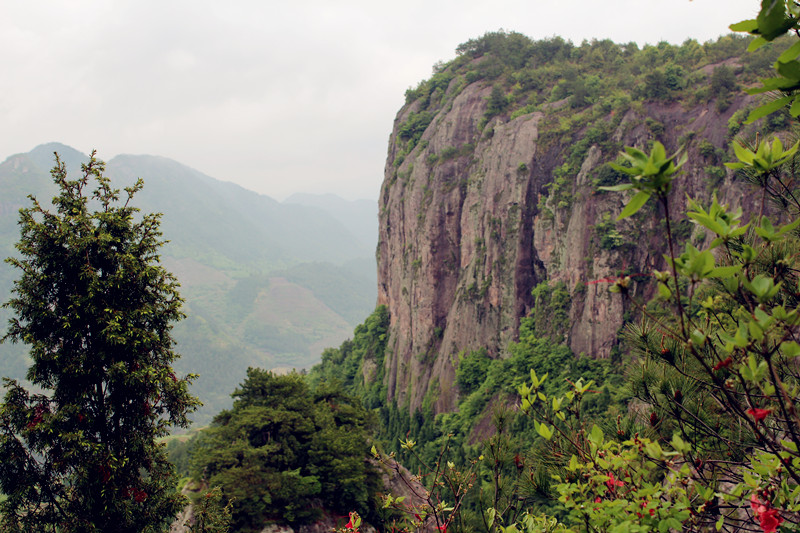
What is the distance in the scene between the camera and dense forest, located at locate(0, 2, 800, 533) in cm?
234

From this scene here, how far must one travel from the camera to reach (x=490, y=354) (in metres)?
29.6

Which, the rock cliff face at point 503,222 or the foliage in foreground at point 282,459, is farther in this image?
the rock cliff face at point 503,222

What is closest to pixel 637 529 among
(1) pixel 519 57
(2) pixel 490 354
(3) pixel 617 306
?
(3) pixel 617 306

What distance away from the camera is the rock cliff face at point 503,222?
73.0 feet

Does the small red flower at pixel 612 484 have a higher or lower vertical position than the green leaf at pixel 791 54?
lower

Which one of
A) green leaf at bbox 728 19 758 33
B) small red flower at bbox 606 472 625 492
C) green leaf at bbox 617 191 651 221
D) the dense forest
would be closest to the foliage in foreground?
the dense forest

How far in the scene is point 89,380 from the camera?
788cm

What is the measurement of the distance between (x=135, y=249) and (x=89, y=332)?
152 centimetres

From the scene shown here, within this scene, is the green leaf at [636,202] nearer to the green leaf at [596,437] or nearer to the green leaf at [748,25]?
the green leaf at [748,25]

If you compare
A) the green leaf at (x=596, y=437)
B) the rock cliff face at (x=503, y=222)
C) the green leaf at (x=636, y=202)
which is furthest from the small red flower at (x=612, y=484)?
the rock cliff face at (x=503, y=222)

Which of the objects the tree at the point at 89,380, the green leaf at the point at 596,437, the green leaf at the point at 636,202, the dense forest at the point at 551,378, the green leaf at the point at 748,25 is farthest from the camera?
the tree at the point at 89,380

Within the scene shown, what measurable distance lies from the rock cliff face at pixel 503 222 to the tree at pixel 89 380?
1394 cm

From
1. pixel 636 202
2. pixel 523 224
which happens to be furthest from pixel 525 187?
pixel 636 202

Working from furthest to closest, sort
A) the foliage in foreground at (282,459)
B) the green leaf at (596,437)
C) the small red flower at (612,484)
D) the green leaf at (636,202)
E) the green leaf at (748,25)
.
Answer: the foliage in foreground at (282,459), the small red flower at (612,484), the green leaf at (596,437), the green leaf at (748,25), the green leaf at (636,202)
